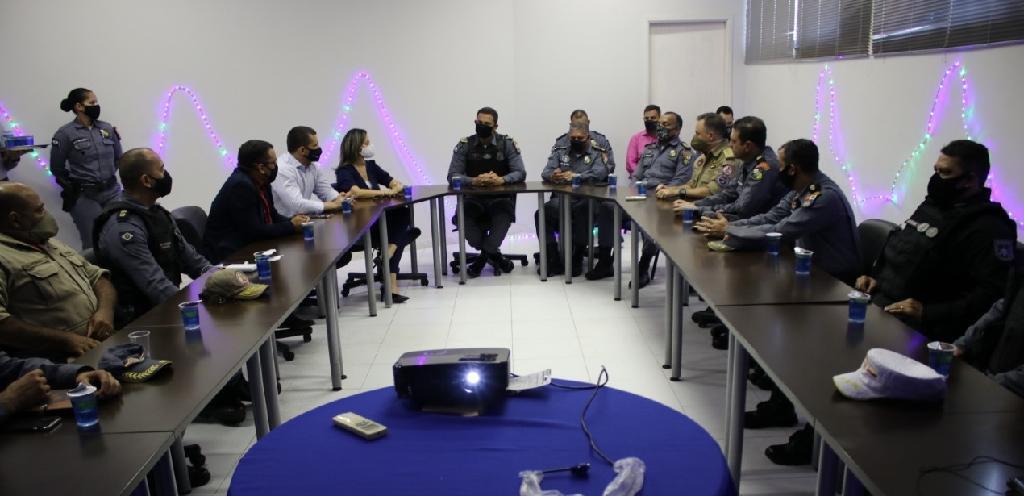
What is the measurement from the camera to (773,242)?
3473mm

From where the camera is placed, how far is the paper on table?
2175 mm

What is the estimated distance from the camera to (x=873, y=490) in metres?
1.53

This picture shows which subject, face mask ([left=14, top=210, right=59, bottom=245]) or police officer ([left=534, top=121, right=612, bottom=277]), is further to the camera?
police officer ([left=534, top=121, right=612, bottom=277])

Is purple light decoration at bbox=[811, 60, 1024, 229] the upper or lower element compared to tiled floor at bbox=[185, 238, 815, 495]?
upper

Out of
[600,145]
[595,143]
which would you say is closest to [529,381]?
[595,143]

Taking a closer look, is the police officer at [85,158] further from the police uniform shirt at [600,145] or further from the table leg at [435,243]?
the police uniform shirt at [600,145]

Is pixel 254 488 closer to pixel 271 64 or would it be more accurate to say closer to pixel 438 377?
pixel 438 377

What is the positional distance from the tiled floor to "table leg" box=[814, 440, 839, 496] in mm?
768

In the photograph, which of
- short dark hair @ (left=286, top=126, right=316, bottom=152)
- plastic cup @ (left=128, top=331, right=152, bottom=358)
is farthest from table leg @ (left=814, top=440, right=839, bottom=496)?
short dark hair @ (left=286, top=126, right=316, bottom=152)

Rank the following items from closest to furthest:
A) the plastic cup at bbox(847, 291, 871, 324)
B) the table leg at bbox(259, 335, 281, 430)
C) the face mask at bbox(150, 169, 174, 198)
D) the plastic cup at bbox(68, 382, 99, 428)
Result: the plastic cup at bbox(68, 382, 99, 428) → the plastic cup at bbox(847, 291, 871, 324) → the table leg at bbox(259, 335, 281, 430) → the face mask at bbox(150, 169, 174, 198)

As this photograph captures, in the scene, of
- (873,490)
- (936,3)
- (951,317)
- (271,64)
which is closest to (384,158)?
(271,64)

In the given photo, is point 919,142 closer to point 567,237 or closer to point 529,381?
point 567,237

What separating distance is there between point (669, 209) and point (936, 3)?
188cm

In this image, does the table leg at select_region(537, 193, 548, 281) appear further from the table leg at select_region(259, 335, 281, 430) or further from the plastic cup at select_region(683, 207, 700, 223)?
the table leg at select_region(259, 335, 281, 430)
